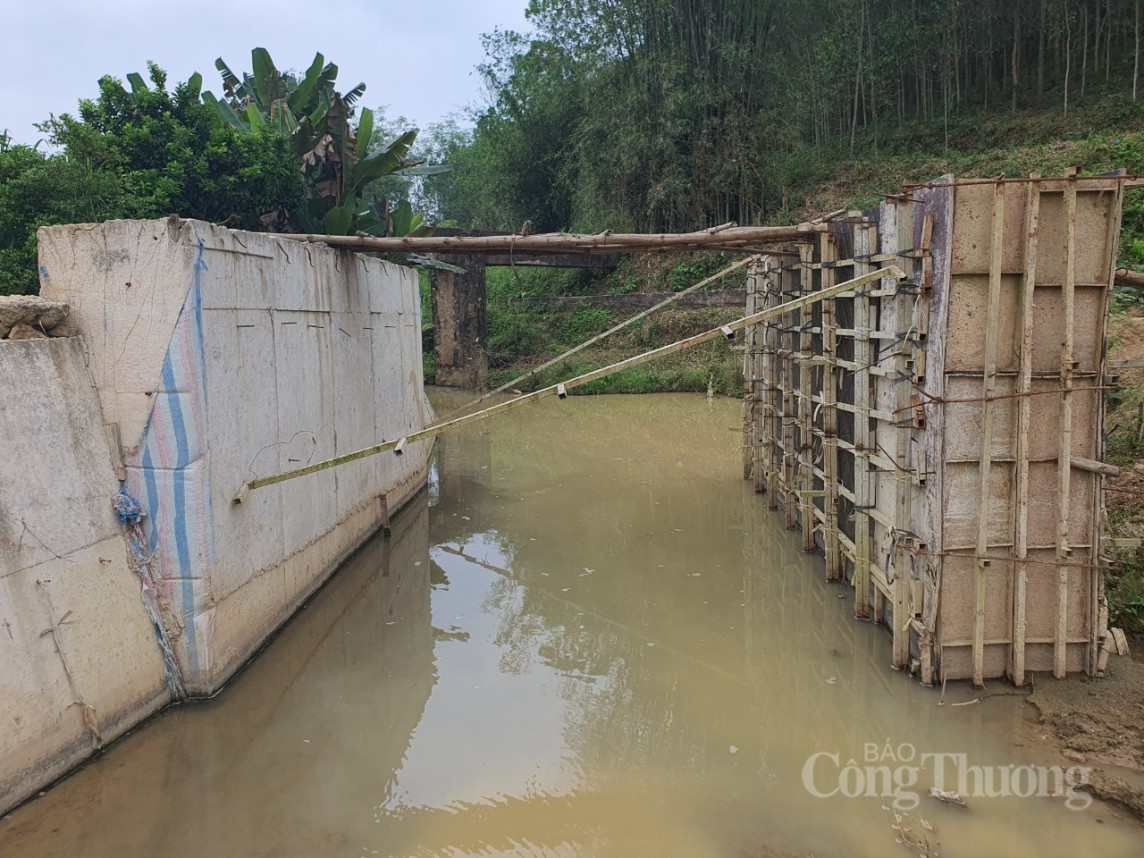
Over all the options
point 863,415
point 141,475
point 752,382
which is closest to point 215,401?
point 141,475

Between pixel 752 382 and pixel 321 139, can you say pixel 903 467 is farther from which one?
pixel 321 139

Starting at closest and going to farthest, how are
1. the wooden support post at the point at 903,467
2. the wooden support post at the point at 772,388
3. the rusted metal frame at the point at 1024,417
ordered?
1. the rusted metal frame at the point at 1024,417
2. the wooden support post at the point at 903,467
3. the wooden support post at the point at 772,388

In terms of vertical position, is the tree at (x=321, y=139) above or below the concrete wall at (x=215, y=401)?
above

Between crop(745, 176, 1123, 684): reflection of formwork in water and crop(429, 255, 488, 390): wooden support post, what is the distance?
15.9 meters

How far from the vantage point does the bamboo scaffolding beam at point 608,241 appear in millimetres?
6656

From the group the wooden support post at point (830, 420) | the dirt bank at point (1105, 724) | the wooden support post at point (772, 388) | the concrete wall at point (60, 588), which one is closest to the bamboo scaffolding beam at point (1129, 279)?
the wooden support post at point (830, 420)

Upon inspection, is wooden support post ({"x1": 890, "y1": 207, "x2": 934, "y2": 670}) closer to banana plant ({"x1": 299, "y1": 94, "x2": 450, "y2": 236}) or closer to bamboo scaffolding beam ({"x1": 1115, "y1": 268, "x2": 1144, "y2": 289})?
bamboo scaffolding beam ({"x1": 1115, "y1": 268, "x2": 1144, "y2": 289})

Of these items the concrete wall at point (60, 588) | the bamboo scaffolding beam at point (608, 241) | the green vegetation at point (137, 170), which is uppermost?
the green vegetation at point (137, 170)

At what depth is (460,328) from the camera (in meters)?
20.9

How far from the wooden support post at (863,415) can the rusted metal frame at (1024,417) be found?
45.7 inches

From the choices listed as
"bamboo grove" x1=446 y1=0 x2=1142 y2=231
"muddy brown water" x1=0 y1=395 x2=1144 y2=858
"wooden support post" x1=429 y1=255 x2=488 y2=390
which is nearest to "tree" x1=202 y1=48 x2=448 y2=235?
"muddy brown water" x1=0 y1=395 x2=1144 y2=858

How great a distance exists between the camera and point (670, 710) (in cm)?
525

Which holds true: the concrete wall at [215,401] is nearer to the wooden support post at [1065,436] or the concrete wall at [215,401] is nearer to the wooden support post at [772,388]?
the wooden support post at [772,388]

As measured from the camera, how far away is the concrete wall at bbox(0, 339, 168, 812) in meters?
4.14
